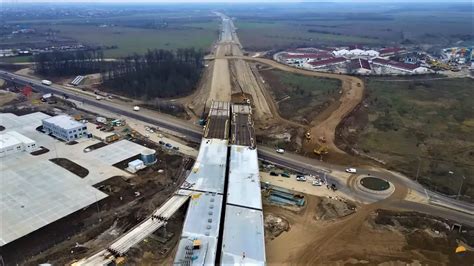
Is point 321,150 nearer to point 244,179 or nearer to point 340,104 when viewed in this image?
point 244,179

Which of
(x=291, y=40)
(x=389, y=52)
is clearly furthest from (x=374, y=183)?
(x=291, y=40)

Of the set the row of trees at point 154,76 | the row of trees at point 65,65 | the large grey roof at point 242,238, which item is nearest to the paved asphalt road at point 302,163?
the row of trees at point 154,76

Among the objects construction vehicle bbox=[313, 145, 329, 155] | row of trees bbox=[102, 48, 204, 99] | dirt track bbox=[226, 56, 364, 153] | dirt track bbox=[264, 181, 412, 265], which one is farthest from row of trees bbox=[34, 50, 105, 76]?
dirt track bbox=[264, 181, 412, 265]

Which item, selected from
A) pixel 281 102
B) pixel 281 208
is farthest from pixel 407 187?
pixel 281 102

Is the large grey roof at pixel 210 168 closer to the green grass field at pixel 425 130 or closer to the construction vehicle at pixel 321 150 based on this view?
the construction vehicle at pixel 321 150

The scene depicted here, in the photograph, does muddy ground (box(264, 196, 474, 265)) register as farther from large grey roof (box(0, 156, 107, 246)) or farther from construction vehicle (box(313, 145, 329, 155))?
large grey roof (box(0, 156, 107, 246))
